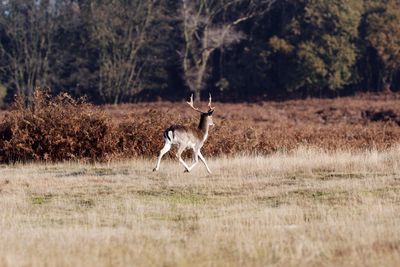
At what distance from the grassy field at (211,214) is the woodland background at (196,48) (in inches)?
1422

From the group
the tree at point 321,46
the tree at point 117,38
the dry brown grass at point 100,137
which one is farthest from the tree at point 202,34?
the dry brown grass at point 100,137

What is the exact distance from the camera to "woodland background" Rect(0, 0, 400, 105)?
57.2 metres

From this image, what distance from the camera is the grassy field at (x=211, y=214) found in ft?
36.0

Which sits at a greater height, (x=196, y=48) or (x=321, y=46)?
(x=196, y=48)

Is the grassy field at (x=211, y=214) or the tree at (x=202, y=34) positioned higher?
the tree at (x=202, y=34)

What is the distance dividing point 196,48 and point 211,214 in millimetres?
47640

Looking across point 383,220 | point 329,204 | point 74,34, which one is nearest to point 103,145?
point 329,204

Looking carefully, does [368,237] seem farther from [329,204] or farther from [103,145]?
[103,145]

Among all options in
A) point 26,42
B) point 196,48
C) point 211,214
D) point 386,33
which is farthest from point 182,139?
point 196,48

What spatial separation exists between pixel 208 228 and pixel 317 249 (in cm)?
234

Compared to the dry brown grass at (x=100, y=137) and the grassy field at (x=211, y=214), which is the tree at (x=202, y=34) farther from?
the grassy field at (x=211, y=214)

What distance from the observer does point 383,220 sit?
1332 cm

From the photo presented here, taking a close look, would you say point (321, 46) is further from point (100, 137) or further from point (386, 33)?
point (100, 137)

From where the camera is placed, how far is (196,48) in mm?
61500
